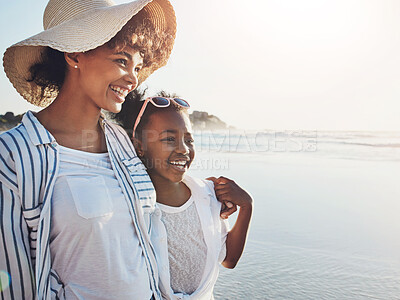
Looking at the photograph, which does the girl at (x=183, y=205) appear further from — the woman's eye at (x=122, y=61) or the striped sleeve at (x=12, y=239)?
the striped sleeve at (x=12, y=239)

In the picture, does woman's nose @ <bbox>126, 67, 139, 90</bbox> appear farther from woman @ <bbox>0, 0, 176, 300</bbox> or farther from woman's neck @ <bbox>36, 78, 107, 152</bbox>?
woman's neck @ <bbox>36, 78, 107, 152</bbox>

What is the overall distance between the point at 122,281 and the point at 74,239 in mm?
264

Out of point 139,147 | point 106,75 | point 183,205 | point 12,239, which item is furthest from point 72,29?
point 183,205

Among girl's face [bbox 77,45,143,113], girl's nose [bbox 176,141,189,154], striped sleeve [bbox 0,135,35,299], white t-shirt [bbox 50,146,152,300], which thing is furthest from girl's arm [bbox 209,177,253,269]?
striped sleeve [bbox 0,135,35,299]

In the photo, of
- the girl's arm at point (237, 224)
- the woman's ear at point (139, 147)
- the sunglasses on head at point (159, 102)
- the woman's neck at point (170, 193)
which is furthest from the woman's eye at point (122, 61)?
the girl's arm at point (237, 224)

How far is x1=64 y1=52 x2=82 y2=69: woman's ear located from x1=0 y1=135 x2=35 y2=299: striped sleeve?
0.54 m

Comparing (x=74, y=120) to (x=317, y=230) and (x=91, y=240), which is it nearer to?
(x=91, y=240)

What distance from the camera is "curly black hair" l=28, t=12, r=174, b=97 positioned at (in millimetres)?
1784

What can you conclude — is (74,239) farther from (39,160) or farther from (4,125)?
(4,125)

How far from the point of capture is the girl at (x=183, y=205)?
1896 millimetres

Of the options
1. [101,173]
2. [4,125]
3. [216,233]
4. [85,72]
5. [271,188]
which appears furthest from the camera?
[4,125]

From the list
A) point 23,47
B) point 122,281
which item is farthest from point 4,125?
point 122,281

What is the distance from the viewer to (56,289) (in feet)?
4.80

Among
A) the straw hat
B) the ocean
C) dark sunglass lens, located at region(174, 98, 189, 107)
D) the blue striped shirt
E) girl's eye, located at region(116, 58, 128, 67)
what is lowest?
the ocean
